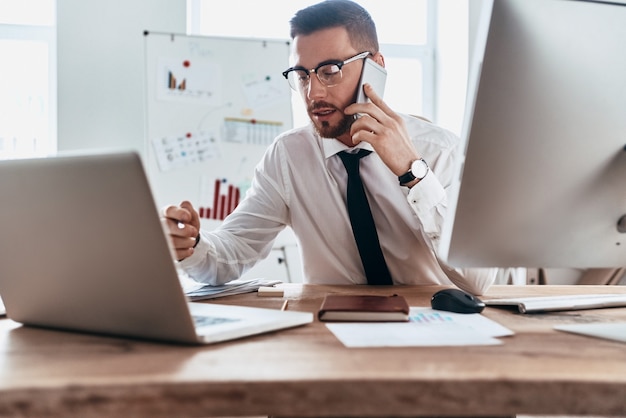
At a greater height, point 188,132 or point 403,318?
point 188,132

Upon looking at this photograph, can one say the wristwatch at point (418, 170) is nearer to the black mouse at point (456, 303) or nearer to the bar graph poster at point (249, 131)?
the black mouse at point (456, 303)

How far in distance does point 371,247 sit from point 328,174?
0.95 feet

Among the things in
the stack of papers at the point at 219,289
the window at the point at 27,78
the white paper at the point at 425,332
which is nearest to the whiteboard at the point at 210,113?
the window at the point at 27,78

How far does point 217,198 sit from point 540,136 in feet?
8.44

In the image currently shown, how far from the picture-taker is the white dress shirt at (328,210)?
1721 millimetres

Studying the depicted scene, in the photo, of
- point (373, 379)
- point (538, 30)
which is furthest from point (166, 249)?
point (538, 30)

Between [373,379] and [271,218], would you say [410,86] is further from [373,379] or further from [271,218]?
[373,379]

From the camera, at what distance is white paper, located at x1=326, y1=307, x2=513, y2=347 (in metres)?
0.73

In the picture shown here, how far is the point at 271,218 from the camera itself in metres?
1.82

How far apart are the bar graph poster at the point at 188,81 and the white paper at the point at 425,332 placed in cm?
252

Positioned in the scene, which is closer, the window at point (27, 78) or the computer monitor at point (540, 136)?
the computer monitor at point (540, 136)

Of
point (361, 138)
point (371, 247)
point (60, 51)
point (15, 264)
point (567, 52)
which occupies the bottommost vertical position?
point (371, 247)

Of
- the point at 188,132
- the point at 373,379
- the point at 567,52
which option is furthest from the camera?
the point at 188,132

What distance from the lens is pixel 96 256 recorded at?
0.74 meters
